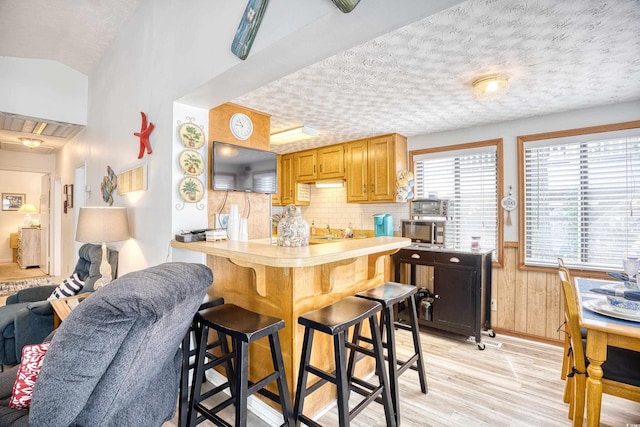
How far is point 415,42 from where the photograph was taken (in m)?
1.88

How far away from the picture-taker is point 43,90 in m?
3.75

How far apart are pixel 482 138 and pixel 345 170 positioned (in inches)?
70.1

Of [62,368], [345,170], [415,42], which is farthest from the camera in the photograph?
[345,170]

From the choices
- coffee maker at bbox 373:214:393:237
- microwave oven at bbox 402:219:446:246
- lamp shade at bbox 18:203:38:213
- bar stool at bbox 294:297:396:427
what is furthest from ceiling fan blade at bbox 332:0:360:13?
lamp shade at bbox 18:203:38:213

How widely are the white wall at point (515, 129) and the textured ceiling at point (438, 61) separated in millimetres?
125

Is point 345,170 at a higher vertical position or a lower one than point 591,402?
higher

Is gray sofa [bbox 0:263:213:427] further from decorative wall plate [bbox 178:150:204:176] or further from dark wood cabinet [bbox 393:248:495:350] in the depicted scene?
dark wood cabinet [bbox 393:248:495:350]

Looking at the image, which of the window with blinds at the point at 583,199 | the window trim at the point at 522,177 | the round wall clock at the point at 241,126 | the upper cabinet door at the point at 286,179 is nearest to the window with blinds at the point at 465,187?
the window trim at the point at 522,177

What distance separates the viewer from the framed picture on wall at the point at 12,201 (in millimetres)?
7531

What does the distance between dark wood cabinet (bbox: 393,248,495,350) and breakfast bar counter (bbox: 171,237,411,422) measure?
53.3 inches

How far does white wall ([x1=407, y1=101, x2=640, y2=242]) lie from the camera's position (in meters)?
2.92

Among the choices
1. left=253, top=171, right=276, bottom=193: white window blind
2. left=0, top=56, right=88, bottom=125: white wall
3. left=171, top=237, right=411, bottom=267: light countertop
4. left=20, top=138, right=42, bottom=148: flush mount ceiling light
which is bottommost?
left=171, top=237, right=411, bottom=267: light countertop

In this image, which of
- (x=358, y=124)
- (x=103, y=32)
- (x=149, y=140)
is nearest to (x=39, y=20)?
(x=103, y=32)

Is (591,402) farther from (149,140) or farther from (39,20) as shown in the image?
(39,20)
